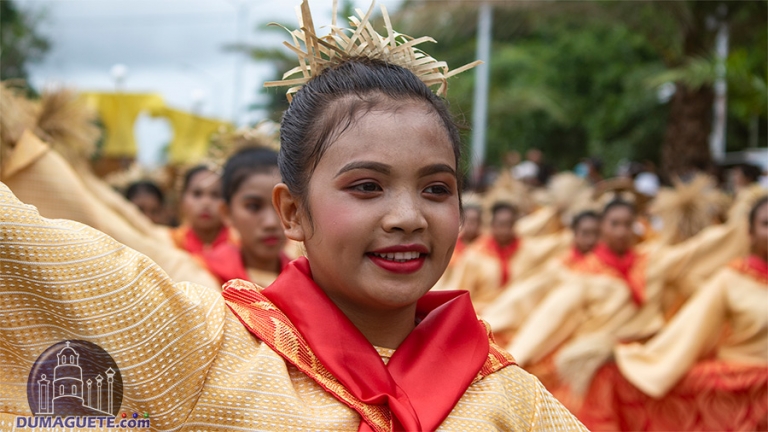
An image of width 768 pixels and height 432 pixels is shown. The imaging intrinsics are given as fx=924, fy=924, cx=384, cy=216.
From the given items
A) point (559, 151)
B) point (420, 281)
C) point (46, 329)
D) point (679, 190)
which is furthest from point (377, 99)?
point (559, 151)

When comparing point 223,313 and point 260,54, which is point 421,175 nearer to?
point 223,313

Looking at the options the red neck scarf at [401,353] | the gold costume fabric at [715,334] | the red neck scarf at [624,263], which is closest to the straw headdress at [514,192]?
the red neck scarf at [624,263]

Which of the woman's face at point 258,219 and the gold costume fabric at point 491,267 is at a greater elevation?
the woman's face at point 258,219

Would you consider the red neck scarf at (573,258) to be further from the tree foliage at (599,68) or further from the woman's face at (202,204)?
the woman's face at (202,204)

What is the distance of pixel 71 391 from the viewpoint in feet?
5.98

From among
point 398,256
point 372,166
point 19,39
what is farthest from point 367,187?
point 19,39

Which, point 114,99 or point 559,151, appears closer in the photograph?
point 114,99

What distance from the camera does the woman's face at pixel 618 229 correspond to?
816 centimetres

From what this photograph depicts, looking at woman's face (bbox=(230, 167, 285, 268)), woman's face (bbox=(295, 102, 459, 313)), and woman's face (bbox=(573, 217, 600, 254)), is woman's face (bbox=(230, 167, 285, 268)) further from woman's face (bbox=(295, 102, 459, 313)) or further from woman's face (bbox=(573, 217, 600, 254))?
woman's face (bbox=(573, 217, 600, 254))

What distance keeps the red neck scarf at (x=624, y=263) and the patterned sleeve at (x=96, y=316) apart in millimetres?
6532

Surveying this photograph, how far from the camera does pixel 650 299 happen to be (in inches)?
307

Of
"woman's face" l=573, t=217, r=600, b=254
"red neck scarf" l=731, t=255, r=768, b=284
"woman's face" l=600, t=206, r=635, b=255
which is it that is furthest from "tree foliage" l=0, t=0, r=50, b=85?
"red neck scarf" l=731, t=255, r=768, b=284

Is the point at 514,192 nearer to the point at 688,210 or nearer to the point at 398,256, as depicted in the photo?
the point at 688,210

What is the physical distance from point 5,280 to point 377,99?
0.83 m
